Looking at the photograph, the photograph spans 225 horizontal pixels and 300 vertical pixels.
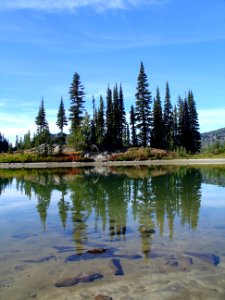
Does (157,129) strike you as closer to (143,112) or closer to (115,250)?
(143,112)

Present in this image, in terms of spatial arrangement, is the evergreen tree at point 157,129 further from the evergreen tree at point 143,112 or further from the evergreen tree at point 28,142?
the evergreen tree at point 28,142

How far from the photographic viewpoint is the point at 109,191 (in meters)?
21.3

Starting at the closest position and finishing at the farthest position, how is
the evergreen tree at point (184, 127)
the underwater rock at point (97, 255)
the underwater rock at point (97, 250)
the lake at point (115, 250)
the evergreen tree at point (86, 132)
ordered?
1. the lake at point (115, 250)
2. the underwater rock at point (97, 255)
3. the underwater rock at point (97, 250)
4. the evergreen tree at point (86, 132)
5. the evergreen tree at point (184, 127)

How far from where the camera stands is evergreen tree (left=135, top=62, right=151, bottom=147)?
232 ft

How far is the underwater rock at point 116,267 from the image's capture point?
24.0ft

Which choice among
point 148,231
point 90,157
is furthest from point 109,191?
point 90,157

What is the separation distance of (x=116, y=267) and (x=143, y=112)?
64.5 m

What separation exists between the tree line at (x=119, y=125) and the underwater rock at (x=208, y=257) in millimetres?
59448

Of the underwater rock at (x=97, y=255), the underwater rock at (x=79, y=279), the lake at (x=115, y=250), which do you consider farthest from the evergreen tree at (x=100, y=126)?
the underwater rock at (x=79, y=279)

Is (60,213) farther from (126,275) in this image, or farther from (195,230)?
(126,275)

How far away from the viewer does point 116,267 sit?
7641 millimetres

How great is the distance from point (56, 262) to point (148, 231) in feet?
11.7

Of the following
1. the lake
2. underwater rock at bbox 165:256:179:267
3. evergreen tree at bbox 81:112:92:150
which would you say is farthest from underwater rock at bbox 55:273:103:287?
evergreen tree at bbox 81:112:92:150

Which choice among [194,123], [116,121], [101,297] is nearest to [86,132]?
[116,121]
